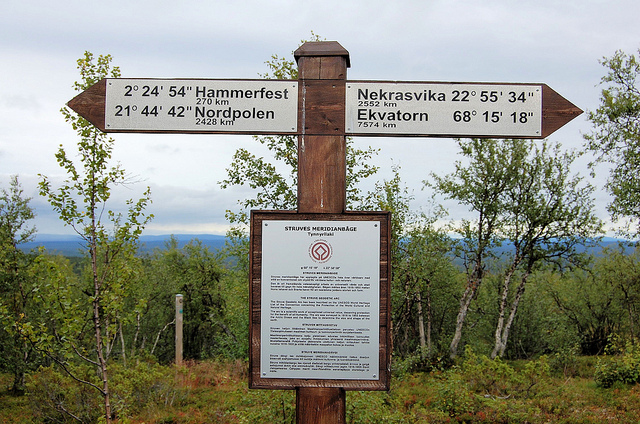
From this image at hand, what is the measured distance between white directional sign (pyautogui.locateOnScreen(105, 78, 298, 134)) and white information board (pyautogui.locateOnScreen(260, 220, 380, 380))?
0.62 metres

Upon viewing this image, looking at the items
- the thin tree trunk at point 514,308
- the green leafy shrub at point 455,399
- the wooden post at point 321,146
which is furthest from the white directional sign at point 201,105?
the thin tree trunk at point 514,308

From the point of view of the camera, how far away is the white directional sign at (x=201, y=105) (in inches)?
105

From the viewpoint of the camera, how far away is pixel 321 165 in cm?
260

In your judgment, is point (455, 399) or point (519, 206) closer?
point (455, 399)

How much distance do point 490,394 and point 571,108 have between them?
869 cm

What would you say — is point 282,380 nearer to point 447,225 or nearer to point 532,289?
point 447,225

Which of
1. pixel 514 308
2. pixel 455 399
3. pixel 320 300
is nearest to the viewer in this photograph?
pixel 320 300

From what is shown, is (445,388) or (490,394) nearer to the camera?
(445,388)

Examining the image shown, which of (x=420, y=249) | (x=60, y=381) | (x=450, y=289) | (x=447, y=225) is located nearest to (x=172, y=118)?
(x=60, y=381)

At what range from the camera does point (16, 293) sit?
15.9 meters

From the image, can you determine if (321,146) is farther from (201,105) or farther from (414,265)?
(414,265)

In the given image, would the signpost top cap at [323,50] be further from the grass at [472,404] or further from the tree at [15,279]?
the tree at [15,279]

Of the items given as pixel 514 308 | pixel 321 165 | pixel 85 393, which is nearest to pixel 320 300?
pixel 321 165

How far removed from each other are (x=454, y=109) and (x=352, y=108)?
61 cm
